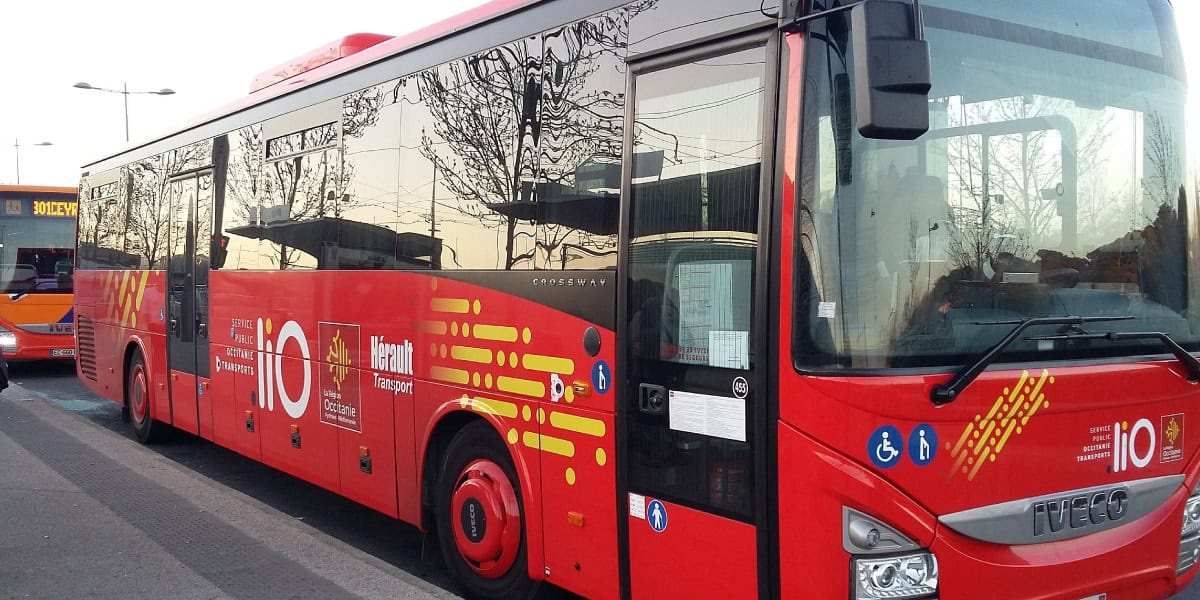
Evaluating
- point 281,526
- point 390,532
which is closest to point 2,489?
point 281,526

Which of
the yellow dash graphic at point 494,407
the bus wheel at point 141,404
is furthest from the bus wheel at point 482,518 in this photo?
the bus wheel at point 141,404

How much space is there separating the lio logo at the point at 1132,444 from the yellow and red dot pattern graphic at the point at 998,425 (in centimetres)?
50

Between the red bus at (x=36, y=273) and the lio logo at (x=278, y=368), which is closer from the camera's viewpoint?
the lio logo at (x=278, y=368)

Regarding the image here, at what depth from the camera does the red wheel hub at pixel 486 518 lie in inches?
216

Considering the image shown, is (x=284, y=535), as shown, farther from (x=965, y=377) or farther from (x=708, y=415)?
(x=965, y=377)

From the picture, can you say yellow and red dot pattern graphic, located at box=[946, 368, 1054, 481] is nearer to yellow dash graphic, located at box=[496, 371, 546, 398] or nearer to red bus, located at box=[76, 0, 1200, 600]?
red bus, located at box=[76, 0, 1200, 600]

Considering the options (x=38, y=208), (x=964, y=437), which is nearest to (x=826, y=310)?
(x=964, y=437)

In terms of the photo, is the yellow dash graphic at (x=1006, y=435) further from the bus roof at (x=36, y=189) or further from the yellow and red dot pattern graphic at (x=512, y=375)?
the bus roof at (x=36, y=189)

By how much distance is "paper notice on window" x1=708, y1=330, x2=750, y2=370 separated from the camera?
3.97 metres

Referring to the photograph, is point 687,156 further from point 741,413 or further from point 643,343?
point 741,413

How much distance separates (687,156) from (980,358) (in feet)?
4.58

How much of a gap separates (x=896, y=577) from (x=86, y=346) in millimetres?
12278

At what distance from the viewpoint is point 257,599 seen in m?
5.65

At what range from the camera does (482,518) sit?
5.66 meters
